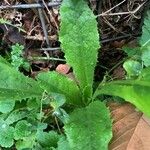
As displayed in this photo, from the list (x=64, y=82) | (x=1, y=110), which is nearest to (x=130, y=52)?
(x=64, y=82)

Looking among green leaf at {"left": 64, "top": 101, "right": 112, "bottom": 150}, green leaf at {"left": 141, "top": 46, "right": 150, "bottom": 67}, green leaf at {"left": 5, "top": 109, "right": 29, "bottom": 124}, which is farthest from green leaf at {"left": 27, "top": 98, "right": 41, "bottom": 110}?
green leaf at {"left": 141, "top": 46, "right": 150, "bottom": 67}

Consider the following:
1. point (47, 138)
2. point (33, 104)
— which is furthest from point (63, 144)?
point (33, 104)

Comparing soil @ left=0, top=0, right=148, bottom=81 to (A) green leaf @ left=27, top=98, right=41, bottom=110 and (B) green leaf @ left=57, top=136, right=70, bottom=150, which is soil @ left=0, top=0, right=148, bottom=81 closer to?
(A) green leaf @ left=27, top=98, right=41, bottom=110

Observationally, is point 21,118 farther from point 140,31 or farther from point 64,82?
point 140,31

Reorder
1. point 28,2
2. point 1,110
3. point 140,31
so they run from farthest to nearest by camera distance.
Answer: point 140,31, point 28,2, point 1,110

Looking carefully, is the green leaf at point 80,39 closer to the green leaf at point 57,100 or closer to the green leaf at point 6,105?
the green leaf at point 57,100

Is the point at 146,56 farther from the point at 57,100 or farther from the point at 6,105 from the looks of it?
the point at 6,105
